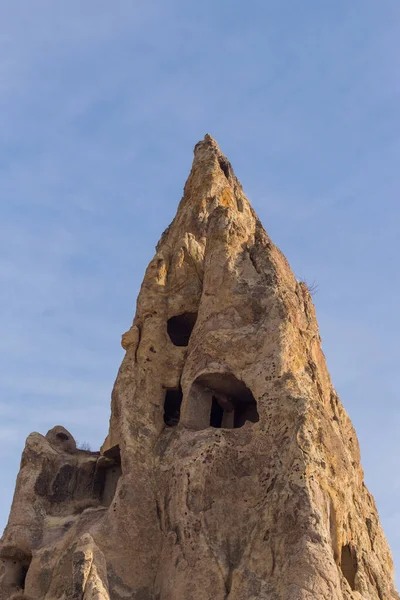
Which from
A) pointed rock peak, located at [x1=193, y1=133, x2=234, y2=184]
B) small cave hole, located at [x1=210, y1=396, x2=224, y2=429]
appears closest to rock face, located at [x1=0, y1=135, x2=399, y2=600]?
small cave hole, located at [x1=210, y1=396, x2=224, y2=429]

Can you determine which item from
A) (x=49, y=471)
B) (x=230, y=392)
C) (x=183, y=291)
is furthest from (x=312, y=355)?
(x=49, y=471)

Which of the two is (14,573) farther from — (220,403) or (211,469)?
(220,403)

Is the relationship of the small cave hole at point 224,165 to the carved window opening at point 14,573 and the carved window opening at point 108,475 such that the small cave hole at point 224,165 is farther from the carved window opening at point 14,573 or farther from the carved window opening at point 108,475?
the carved window opening at point 14,573

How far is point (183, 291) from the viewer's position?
66.9ft

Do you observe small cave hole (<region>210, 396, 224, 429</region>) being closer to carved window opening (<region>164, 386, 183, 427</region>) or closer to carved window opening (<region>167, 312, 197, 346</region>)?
carved window opening (<region>164, 386, 183, 427</region>)

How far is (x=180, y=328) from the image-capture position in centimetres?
2067

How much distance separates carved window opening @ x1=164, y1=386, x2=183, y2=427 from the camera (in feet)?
62.4

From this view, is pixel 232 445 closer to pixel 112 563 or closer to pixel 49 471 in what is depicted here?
pixel 112 563

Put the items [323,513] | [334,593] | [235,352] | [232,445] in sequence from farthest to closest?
[235,352], [232,445], [323,513], [334,593]

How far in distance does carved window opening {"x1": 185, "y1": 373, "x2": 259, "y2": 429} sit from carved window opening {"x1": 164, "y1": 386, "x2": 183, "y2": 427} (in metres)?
0.77

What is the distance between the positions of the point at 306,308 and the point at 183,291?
2807 mm

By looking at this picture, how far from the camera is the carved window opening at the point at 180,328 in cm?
2048

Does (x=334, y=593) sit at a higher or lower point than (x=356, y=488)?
lower

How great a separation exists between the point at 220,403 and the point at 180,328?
2.70m
